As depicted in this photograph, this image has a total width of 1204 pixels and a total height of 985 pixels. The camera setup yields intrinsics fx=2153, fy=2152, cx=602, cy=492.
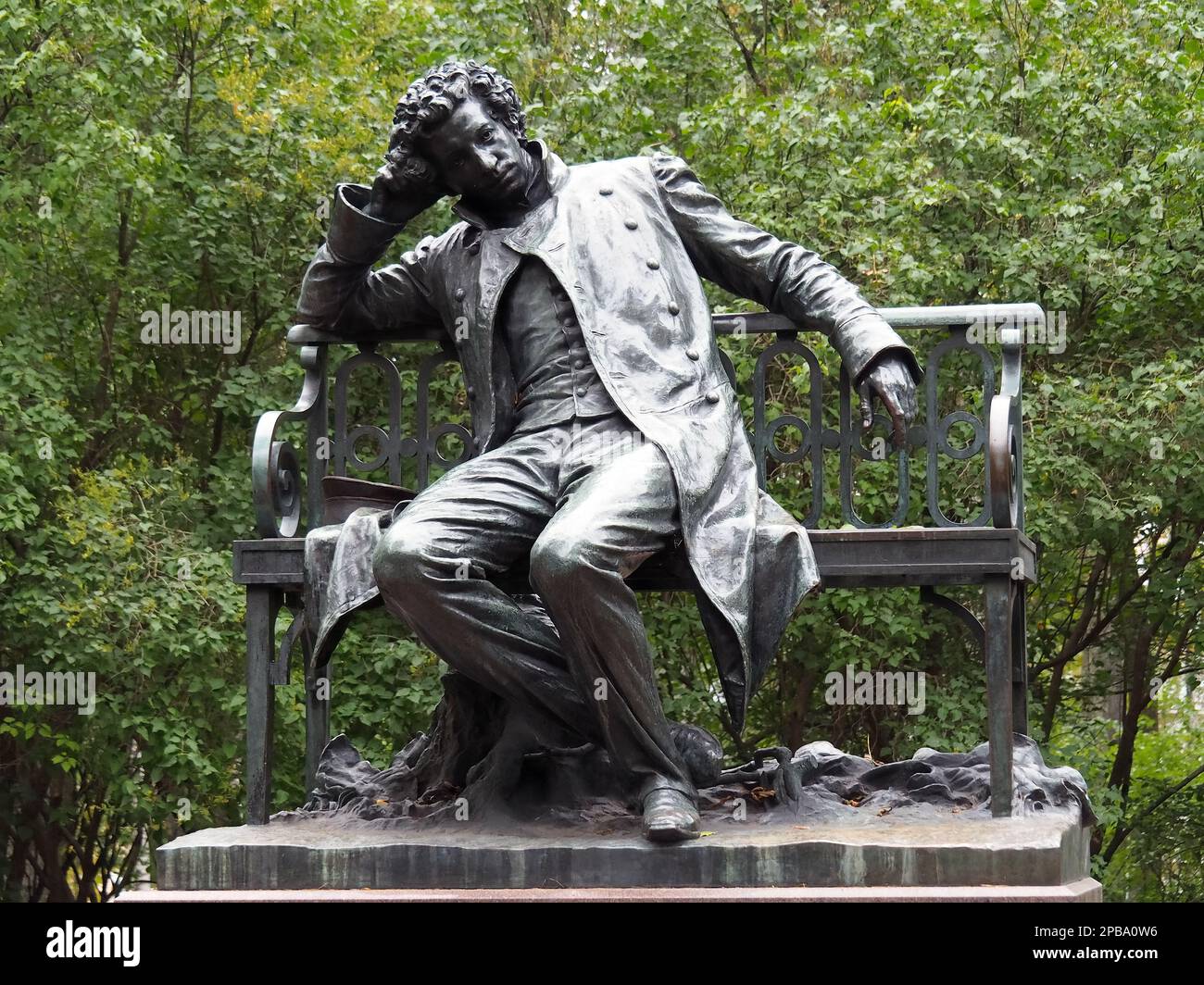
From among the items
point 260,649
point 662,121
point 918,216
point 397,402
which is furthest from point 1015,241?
point 260,649

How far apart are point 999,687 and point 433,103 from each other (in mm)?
1929

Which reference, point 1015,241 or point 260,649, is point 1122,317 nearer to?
point 1015,241

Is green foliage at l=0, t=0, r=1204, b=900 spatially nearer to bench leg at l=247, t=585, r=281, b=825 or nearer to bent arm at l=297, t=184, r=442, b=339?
bent arm at l=297, t=184, r=442, b=339

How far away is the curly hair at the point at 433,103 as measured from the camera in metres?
5.19

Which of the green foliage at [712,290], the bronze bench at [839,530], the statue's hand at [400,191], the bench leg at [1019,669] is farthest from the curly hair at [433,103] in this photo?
the green foliage at [712,290]

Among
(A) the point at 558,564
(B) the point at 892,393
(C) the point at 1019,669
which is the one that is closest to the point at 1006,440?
(B) the point at 892,393

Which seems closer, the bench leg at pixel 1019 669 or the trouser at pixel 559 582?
the trouser at pixel 559 582

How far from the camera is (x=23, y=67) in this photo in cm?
1034

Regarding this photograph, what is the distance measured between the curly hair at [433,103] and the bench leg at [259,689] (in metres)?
1.10

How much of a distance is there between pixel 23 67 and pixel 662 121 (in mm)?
3748

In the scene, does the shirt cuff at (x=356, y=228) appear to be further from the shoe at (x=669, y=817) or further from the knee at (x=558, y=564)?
the shoe at (x=669, y=817)

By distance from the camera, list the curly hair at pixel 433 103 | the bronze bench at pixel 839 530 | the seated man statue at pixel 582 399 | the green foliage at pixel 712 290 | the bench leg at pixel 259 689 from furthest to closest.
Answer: the green foliage at pixel 712 290 → the bench leg at pixel 259 689 → the curly hair at pixel 433 103 → the bronze bench at pixel 839 530 → the seated man statue at pixel 582 399

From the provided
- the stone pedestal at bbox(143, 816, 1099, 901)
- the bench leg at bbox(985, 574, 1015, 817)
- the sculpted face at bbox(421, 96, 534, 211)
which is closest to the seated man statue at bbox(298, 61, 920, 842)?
the sculpted face at bbox(421, 96, 534, 211)

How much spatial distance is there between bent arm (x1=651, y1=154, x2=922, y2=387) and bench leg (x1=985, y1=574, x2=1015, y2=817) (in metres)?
0.57
